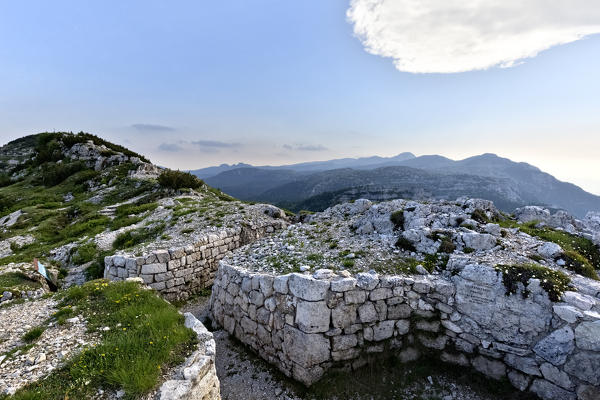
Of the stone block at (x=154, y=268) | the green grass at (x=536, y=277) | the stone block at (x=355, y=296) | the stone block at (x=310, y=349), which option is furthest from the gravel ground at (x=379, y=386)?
the stone block at (x=154, y=268)

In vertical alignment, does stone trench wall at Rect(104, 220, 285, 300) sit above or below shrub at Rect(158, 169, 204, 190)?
below

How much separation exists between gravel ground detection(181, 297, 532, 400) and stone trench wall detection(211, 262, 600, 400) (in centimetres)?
27

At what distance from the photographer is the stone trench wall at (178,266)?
10.8 meters

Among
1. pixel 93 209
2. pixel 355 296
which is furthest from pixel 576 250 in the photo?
pixel 93 209

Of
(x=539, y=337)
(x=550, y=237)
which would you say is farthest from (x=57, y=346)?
(x=550, y=237)

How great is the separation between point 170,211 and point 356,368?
15301mm

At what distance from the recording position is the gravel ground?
6.76m

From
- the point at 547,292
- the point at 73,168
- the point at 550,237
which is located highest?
the point at 73,168

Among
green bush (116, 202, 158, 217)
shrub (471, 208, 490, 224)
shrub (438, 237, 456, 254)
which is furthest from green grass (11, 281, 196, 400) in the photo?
green bush (116, 202, 158, 217)

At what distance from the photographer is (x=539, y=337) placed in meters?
6.30

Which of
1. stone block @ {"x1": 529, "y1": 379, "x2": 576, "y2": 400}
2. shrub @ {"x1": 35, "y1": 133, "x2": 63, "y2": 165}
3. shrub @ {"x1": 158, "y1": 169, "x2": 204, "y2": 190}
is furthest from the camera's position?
shrub @ {"x1": 35, "y1": 133, "x2": 63, "y2": 165}

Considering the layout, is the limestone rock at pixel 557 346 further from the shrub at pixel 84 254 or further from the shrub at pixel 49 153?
the shrub at pixel 49 153

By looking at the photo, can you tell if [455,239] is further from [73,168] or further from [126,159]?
[73,168]

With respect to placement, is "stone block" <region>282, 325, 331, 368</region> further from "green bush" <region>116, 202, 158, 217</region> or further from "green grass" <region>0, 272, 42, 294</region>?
"green bush" <region>116, 202, 158, 217</region>
